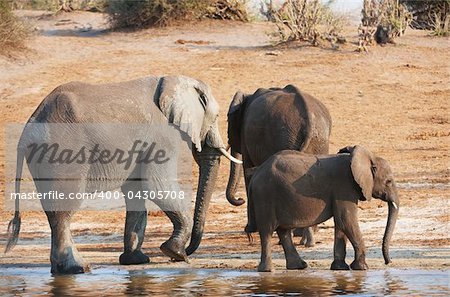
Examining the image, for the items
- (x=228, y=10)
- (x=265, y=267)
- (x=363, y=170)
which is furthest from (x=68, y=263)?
(x=228, y=10)

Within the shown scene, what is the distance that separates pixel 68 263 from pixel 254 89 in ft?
31.1

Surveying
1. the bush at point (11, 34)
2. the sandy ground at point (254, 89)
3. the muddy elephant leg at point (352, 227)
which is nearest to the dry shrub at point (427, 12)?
the sandy ground at point (254, 89)

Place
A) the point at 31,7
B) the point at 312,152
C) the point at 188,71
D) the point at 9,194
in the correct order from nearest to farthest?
1. the point at 312,152
2. the point at 9,194
3. the point at 188,71
4. the point at 31,7

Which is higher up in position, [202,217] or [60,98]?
[60,98]

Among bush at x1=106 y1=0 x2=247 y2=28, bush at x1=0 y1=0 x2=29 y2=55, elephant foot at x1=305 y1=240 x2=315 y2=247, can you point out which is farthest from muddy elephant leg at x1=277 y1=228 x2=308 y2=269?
bush at x1=106 y1=0 x2=247 y2=28

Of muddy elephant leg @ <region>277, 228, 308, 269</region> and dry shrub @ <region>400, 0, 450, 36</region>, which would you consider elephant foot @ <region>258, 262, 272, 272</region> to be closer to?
muddy elephant leg @ <region>277, 228, 308, 269</region>

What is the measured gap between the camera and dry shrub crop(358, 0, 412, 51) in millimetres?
21297

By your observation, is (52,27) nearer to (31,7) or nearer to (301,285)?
(31,7)

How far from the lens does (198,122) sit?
35.7 ft

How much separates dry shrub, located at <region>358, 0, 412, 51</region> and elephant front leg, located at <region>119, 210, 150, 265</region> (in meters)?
10.8

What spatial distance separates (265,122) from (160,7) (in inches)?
450

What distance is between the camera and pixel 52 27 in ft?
78.3

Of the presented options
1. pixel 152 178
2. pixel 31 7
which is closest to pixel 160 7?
pixel 31 7

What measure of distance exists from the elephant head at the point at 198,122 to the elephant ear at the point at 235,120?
158cm
